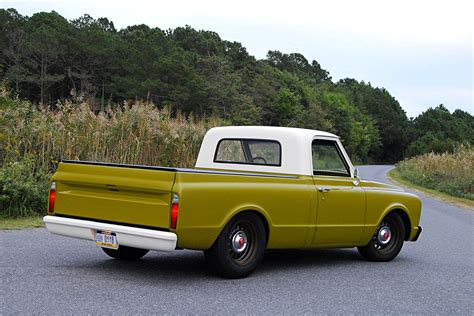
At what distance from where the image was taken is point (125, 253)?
28.2ft

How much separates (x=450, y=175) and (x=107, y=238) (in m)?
31.3

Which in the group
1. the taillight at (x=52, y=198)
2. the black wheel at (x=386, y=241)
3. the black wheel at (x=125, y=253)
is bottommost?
the black wheel at (x=125, y=253)

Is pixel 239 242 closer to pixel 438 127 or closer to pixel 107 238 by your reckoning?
pixel 107 238

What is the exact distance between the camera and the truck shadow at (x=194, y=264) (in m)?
7.74

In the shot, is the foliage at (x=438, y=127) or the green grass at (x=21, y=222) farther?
the foliage at (x=438, y=127)

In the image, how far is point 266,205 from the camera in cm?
781

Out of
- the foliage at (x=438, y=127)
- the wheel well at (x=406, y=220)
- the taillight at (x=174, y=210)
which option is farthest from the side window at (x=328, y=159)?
the foliage at (x=438, y=127)

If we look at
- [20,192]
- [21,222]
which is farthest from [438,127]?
[21,222]

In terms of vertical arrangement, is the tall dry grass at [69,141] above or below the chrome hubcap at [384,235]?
above

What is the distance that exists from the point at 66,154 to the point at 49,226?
285 inches

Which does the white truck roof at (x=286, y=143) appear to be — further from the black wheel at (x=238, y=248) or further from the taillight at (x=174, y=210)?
the taillight at (x=174, y=210)

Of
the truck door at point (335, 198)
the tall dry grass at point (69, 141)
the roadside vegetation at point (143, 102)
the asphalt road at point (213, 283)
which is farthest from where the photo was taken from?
the roadside vegetation at point (143, 102)

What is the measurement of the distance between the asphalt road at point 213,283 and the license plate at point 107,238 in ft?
1.21

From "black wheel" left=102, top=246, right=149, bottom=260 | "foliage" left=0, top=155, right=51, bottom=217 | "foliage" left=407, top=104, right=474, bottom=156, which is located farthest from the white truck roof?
"foliage" left=407, top=104, right=474, bottom=156
